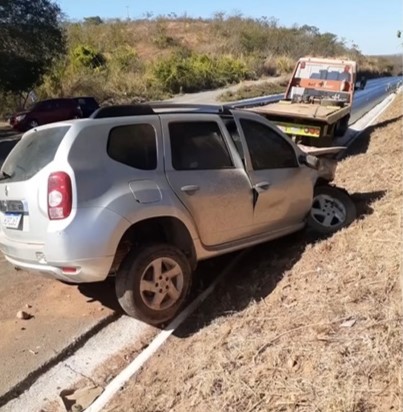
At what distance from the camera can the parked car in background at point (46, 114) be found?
2655 cm

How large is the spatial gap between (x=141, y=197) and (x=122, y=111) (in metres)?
0.89

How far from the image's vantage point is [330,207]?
21.7ft

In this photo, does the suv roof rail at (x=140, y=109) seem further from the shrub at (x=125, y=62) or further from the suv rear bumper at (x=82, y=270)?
the shrub at (x=125, y=62)

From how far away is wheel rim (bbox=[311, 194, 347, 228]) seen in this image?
6562 millimetres

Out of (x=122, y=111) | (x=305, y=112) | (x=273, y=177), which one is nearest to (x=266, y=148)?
(x=273, y=177)

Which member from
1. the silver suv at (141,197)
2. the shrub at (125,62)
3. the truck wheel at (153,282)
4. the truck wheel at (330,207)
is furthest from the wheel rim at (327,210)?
the shrub at (125,62)

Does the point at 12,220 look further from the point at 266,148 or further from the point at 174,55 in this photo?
the point at 174,55

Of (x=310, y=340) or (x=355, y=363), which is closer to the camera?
(x=355, y=363)

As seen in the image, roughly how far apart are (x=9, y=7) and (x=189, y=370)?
29.7 meters

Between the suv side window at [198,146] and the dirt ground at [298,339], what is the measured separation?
4.13 feet

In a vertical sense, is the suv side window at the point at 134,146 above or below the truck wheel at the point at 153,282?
above

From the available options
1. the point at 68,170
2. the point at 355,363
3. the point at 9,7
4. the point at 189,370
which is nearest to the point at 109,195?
the point at 68,170

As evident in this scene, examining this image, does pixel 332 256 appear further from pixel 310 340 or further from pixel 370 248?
pixel 310 340

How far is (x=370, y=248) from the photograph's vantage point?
5035mm
